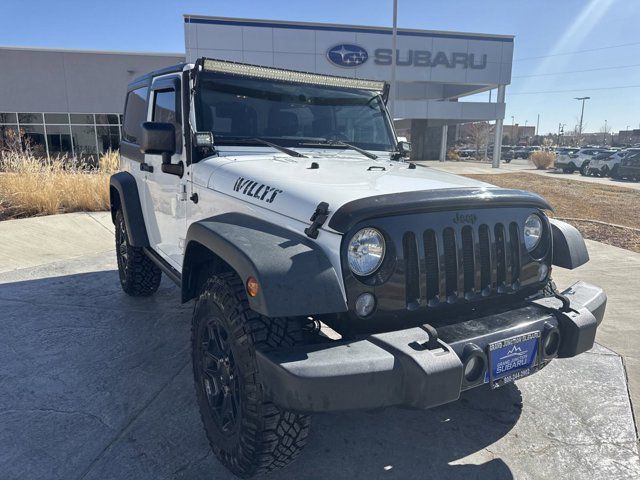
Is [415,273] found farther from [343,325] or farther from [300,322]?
[300,322]

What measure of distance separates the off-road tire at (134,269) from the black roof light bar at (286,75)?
2040mm

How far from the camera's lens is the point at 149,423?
2861 mm

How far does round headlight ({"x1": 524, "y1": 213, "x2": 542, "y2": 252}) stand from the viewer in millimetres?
2744

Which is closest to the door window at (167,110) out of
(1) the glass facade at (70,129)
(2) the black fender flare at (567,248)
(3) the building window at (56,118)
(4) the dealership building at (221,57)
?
(2) the black fender flare at (567,248)

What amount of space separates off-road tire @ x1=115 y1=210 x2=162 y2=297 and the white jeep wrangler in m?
1.64

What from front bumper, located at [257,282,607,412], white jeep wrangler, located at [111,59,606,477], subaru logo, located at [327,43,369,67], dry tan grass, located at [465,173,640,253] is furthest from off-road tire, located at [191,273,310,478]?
subaru logo, located at [327,43,369,67]

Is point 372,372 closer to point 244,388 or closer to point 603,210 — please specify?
point 244,388

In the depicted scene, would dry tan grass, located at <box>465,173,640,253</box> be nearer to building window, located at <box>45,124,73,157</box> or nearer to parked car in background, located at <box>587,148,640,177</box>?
parked car in background, located at <box>587,148,640,177</box>

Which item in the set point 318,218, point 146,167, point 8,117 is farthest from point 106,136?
point 318,218

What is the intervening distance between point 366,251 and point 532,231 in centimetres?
115

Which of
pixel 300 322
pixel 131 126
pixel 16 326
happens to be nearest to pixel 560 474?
A: pixel 300 322

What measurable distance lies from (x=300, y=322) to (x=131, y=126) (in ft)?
11.4

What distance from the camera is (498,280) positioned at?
259 cm

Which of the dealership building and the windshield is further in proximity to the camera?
the dealership building
